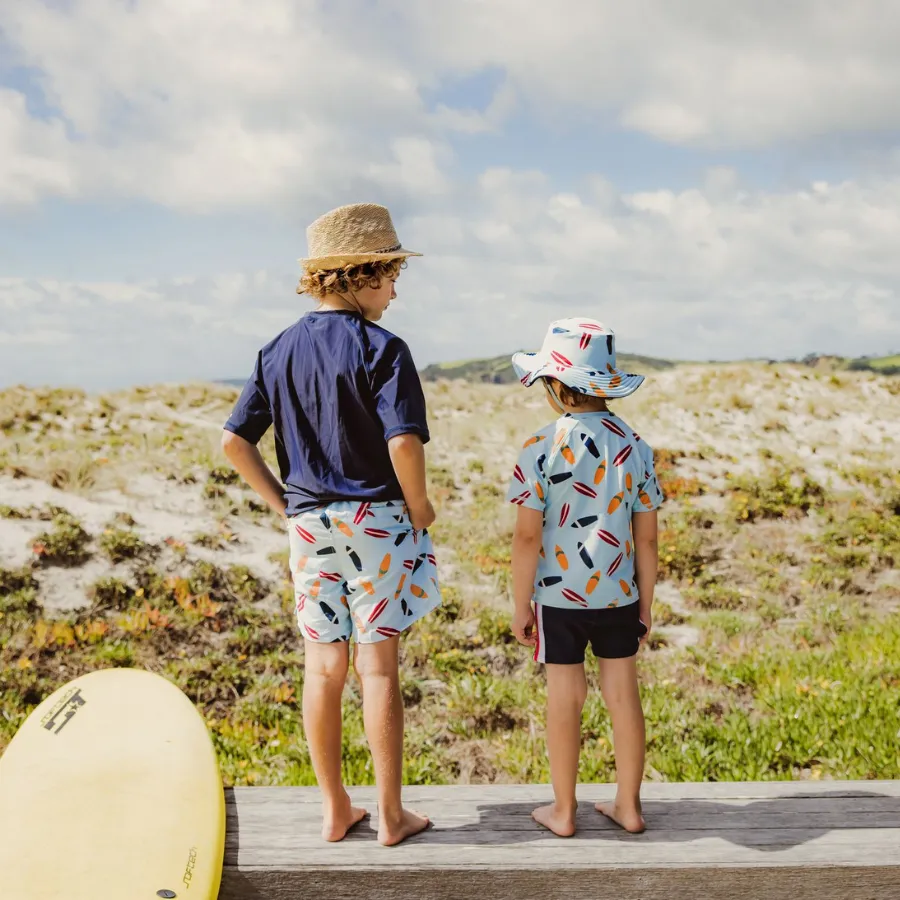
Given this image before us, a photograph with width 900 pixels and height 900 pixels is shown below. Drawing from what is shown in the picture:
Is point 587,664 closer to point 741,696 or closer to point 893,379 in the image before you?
point 741,696

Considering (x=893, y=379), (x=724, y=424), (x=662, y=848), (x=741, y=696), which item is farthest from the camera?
(x=893, y=379)

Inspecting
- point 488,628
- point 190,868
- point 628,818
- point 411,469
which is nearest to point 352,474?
point 411,469

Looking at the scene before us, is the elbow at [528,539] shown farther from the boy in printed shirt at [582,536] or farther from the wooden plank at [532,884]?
the wooden plank at [532,884]

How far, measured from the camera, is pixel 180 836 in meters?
3.28

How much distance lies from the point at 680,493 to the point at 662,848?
8.55m

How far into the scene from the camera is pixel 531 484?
3.19 meters

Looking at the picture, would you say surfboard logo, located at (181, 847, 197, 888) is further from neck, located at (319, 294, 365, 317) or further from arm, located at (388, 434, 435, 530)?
neck, located at (319, 294, 365, 317)

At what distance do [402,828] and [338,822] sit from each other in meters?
0.26

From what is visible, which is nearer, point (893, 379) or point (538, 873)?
point (538, 873)

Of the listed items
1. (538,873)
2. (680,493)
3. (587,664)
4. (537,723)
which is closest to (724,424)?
(680,493)

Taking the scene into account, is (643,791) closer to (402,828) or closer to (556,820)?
(556,820)

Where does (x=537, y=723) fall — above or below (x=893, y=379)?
below

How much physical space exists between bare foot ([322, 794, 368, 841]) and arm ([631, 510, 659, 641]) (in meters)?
1.38

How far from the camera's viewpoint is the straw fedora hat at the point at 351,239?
10.6ft
